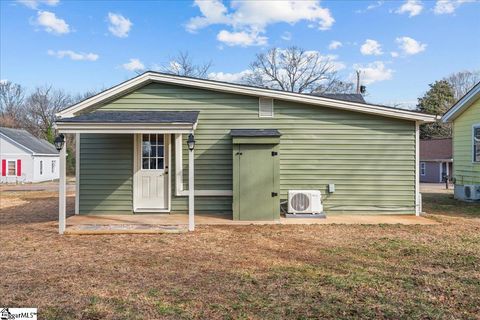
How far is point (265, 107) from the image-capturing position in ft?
27.3

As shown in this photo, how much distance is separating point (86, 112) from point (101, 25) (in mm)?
12152

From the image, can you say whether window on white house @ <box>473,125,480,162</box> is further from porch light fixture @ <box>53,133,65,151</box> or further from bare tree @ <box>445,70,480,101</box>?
bare tree @ <box>445,70,480,101</box>

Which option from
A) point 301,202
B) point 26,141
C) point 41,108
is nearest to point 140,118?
point 301,202

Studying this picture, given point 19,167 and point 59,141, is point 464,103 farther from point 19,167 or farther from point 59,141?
point 19,167

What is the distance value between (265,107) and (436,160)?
22375 mm

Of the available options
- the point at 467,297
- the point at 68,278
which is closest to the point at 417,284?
the point at 467,297

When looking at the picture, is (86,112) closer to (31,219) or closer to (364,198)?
(31,219)

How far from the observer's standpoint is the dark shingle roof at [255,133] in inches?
297

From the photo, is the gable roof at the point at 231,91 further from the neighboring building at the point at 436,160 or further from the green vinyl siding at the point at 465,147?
the neighboring building at the point at 436,160

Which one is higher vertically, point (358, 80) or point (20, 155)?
point (358, 80)

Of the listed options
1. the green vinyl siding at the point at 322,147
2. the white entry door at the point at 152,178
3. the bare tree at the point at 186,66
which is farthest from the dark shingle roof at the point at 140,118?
the bare tree at the point at 186,66

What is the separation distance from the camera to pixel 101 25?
60.1 ft

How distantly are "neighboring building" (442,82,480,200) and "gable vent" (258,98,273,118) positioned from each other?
6916mm

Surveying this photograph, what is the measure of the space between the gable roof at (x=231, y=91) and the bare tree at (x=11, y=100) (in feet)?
133
